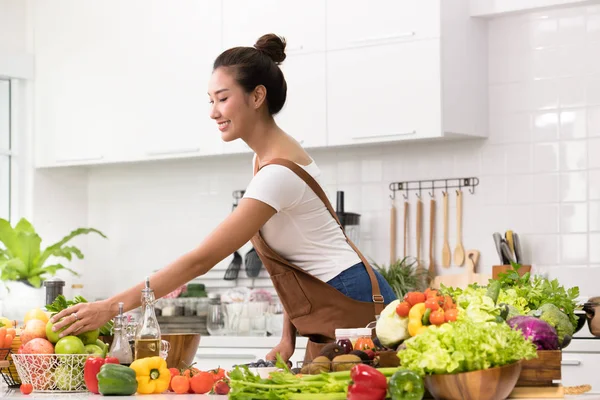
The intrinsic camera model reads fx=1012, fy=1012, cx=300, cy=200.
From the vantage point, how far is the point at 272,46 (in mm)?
2969

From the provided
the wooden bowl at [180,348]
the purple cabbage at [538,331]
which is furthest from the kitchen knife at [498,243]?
the purple cabbage at [538,331]

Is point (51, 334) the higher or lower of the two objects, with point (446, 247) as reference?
lower

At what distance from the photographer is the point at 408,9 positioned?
15.0ft

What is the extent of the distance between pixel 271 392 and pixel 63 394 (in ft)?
2.25

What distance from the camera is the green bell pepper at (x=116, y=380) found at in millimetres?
2287

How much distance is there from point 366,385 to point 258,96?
1219 millimetres

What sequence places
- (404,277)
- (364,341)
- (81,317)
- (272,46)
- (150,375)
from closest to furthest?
(364,341), (150,375), (81,317), (272,46), (404,277)

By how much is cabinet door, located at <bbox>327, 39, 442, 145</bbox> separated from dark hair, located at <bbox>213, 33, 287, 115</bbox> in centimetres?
161

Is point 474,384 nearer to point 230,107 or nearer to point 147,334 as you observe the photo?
point 147,334

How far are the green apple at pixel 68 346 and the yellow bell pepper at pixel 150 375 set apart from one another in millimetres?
156

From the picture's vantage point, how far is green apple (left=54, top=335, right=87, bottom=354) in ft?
8.01

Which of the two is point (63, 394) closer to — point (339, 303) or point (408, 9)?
point (339, 303)

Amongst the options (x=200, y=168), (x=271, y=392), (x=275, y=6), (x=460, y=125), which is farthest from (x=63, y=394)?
(x=200, y=168)

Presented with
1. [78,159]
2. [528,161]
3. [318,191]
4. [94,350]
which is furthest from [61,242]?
[94,350]
